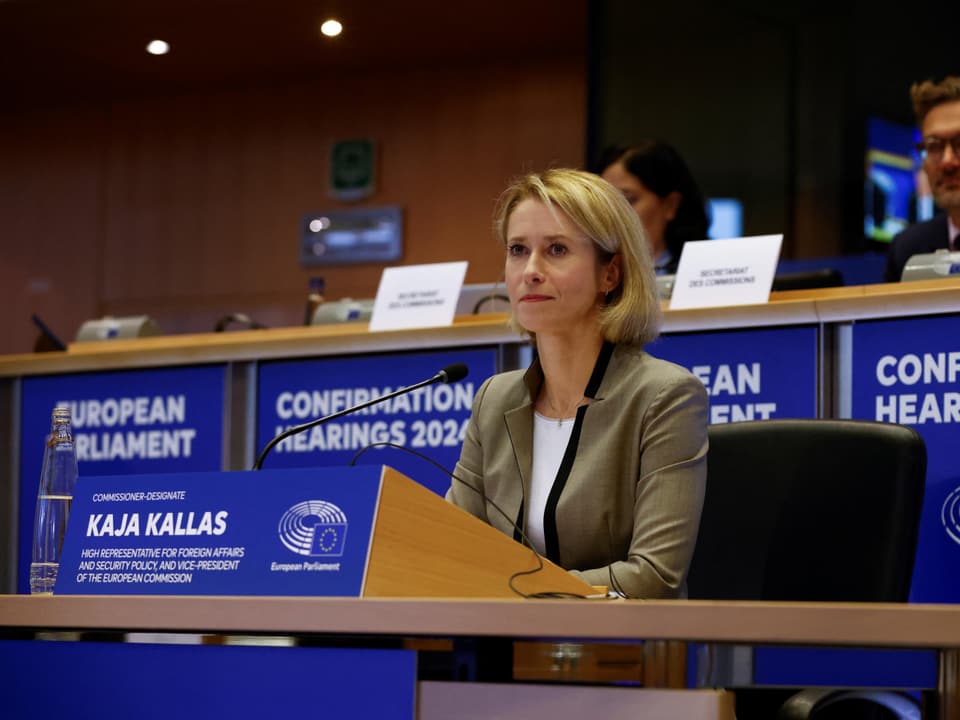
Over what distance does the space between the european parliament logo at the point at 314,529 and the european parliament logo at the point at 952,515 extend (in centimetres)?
172

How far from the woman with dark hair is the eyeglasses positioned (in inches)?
24.0

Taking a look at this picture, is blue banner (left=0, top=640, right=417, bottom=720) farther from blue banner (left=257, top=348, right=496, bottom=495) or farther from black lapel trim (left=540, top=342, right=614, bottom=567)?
blue banner (left=257, top=348, right=496, bottom=495)

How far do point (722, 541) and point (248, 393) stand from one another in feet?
6.21

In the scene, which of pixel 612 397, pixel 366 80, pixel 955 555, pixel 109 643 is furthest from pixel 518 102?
pixel 109 643

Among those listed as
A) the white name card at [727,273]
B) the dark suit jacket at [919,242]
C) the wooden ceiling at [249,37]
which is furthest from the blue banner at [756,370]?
the wooden ceiling at [249,37]

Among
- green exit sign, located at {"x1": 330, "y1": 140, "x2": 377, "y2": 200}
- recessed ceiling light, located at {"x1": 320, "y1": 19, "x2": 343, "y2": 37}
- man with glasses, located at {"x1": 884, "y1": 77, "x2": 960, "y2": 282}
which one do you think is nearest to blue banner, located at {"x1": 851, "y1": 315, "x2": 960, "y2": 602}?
man with glasses, located at {"x1": 884, "y1": 77, "x2": 960, "y2": 282}

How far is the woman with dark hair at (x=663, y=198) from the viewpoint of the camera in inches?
151

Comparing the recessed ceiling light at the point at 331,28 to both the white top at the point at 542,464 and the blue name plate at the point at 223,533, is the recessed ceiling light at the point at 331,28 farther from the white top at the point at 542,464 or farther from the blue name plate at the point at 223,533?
the blue name plate at the point at 223,533

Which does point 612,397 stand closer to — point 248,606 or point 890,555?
point 890,555

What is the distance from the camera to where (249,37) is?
664cm

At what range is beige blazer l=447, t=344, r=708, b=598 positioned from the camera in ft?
6.10

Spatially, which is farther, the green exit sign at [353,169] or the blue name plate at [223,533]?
the green exit sign at [353,169]

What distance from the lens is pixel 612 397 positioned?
2051 mm

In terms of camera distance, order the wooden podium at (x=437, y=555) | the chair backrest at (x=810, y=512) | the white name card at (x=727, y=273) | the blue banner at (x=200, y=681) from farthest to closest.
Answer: the white name card at (x=727, y=273) < the chair backrest at (x=810, y=512) < the wooden podium at (x=437, y=555) < the blue banner at (x=200, y=681)
